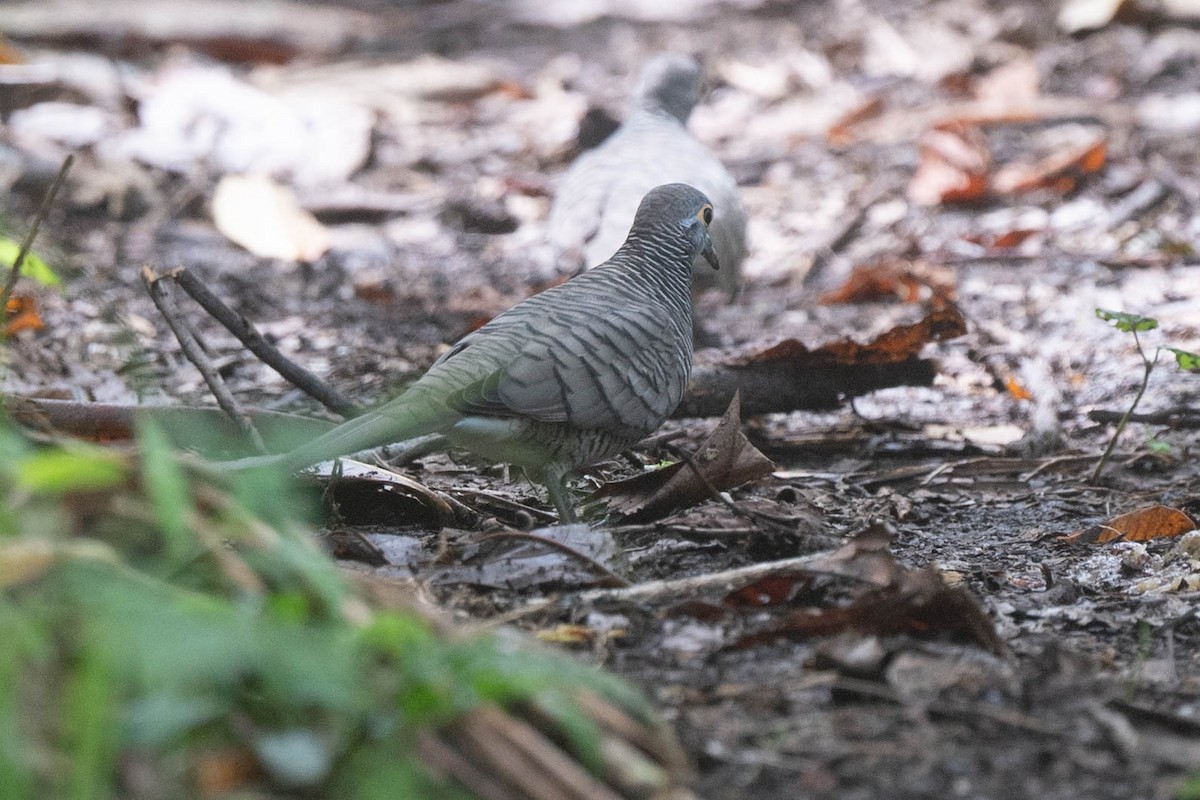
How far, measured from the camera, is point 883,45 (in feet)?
31.6

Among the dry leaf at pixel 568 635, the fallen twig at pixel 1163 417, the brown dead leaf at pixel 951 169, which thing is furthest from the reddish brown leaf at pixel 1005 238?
the dry leaf at pixel 568 635

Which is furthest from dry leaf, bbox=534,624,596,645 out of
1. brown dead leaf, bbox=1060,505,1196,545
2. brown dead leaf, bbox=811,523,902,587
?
brown dead leaf, bbox=1060,505,1196,545

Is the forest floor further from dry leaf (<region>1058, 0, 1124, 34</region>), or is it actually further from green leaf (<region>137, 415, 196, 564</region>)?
green leaf (<region>137, 415, 196, 564</region>)

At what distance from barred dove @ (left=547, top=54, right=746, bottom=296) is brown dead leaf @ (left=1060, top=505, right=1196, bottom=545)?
2.14 metres

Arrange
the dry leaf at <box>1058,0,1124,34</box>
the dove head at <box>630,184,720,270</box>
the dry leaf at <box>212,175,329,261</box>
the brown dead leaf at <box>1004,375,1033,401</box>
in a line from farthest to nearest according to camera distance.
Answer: the dry leaf at <box>1058,0,1124,34</box>, the dry leaf at <box>212,175,329,261</box>, the brown dead leaf at <box>1004,375,1033,401</box>, the dove head at <box>630,184,720,270</box>

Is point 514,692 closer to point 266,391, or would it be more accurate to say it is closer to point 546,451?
point 546,451

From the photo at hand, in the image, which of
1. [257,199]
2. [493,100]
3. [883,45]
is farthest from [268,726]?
[883,45]

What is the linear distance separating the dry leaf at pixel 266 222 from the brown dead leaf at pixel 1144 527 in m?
4.26

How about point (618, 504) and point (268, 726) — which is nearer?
point (268, 726)

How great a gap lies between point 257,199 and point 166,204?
60 cm

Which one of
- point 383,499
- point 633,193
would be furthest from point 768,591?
point 633,193

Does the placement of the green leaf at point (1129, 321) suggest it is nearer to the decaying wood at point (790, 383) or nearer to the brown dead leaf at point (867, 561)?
the decaying wood at point (790, 383)

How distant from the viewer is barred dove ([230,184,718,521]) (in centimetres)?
305

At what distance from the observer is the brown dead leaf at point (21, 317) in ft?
15.0
